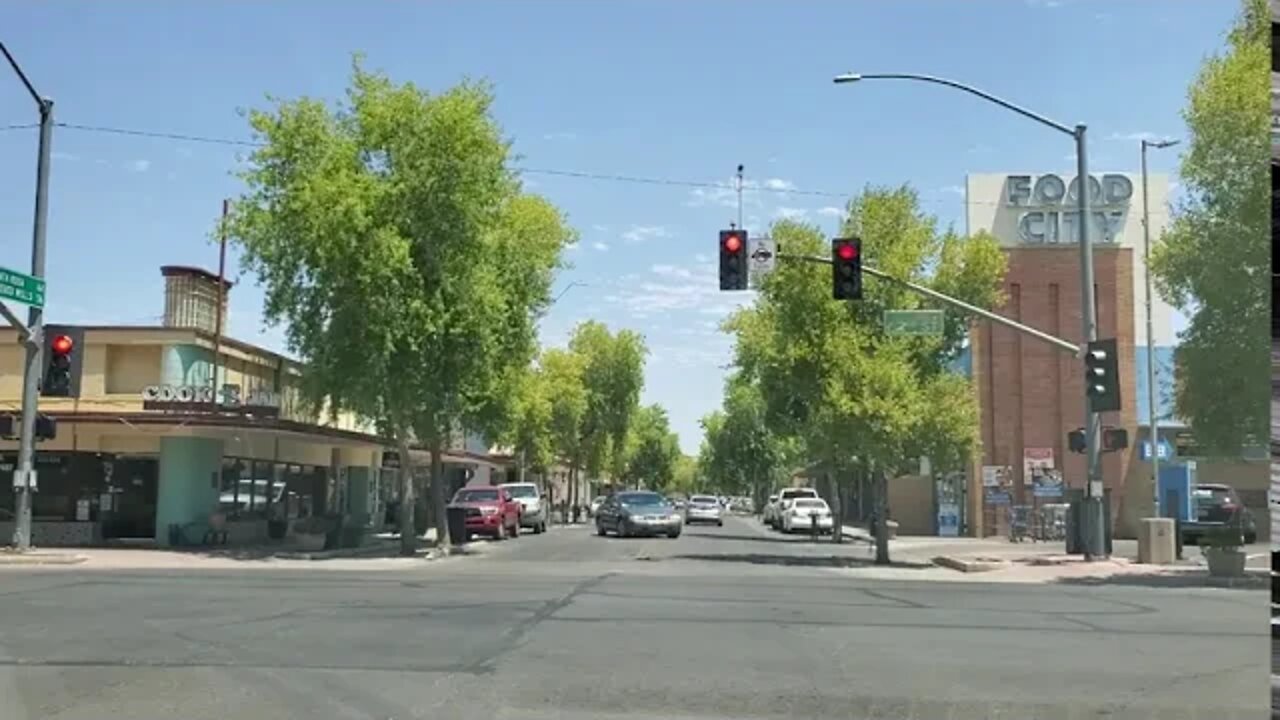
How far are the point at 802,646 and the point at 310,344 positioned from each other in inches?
829

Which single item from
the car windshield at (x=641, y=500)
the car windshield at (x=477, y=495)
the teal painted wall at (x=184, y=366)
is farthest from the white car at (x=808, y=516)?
the teal painted wall at (x=184, y=366)

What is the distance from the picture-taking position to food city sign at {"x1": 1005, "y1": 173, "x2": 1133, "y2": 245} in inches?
1984

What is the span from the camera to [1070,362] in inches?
1887

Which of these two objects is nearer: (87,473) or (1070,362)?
(87,473)

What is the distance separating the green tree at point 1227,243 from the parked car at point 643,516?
20.7 metres

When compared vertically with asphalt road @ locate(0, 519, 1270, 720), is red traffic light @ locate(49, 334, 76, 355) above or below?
above

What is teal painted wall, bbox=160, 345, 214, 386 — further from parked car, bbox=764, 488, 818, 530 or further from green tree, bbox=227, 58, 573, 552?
parked car, bbox=764, 488, 818, 530

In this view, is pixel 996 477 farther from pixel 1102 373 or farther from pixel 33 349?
pixel 33 349

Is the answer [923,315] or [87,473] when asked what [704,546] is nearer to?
[923,315]

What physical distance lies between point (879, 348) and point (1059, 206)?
2429cm

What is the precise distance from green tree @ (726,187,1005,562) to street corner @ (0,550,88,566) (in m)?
16.2

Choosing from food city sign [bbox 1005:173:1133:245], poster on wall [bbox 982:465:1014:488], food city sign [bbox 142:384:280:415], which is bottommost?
poster on wall [bbox 982:465:1014:488]

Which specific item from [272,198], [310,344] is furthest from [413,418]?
[272,198]

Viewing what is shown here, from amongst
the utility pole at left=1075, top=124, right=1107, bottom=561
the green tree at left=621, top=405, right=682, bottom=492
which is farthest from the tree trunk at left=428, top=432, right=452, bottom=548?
the green tree at left=621, top=405, right=682, bottom=492
